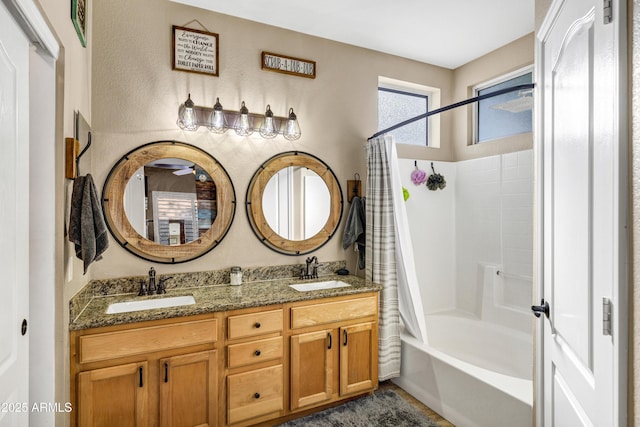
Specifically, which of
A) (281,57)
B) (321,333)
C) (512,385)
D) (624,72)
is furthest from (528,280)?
(281,57)

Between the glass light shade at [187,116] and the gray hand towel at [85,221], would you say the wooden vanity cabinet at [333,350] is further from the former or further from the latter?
the glass light shade at [187,116]

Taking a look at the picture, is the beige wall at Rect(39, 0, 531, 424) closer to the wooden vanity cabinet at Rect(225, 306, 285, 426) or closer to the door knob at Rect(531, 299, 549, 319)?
the wooden vanity cabinet at Rect(225, 306, 285, 426)

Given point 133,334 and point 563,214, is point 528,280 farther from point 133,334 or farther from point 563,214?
point 133,334

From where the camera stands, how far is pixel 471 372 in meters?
2.21

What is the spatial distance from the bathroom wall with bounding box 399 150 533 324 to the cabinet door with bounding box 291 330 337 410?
143 centimetres

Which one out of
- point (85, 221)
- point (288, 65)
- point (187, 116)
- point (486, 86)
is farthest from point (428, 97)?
point (85, 221)

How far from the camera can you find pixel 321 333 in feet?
7.80

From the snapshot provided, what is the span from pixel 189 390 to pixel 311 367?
75 cm

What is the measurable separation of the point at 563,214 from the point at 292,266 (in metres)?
1.92

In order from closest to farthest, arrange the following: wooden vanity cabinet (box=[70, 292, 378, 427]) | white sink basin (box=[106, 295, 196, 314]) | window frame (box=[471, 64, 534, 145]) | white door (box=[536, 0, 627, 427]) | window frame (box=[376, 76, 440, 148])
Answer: white door (box=[536, 0, 627, 427]) < wooden vanity cabinet (box=[70, 292, 378, 427]) < white sink basin (box=[106, 295, 196, 314]) < window frame (box=[471, 64, 534, 145]) < window frame (box=[376, 76, 440, 148])

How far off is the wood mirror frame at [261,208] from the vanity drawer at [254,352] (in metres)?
0.78

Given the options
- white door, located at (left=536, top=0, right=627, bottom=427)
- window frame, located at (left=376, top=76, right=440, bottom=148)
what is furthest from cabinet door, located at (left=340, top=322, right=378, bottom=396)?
window frame, located at (left=376, top=76, right=440, bottom=148)

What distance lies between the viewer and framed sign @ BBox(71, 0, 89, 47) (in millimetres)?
1755

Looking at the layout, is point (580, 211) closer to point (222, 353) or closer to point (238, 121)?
point (222, 353)
